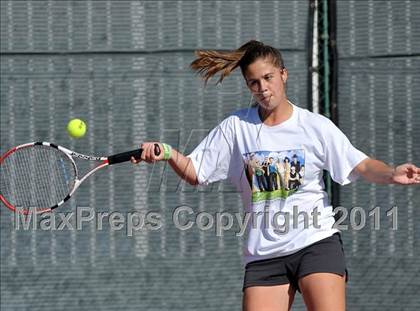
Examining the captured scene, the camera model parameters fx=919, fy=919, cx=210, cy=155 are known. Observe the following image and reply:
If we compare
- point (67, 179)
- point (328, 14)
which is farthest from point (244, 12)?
point (67, 179)

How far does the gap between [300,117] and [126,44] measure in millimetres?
1954

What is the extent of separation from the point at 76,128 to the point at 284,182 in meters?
1.68

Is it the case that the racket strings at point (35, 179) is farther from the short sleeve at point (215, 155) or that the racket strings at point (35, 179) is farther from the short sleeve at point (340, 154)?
the short sleeve at point (340, 154)

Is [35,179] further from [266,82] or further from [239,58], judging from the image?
[266,82]

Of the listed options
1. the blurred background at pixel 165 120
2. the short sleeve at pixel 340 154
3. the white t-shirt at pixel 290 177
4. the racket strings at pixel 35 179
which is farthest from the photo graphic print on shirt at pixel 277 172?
the racket strings at pixel 35 179

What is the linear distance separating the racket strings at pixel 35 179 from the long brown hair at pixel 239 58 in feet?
5.13

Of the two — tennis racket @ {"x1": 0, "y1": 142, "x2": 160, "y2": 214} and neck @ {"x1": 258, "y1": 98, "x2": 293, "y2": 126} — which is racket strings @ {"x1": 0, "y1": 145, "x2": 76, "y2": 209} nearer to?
tennis racket @ {"x1": 0, "y1": 142, "x2": 160, "y2": 214}

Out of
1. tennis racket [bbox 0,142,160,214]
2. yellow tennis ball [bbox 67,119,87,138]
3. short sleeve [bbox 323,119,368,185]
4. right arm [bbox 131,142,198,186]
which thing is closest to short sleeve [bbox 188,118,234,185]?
right arm [bbox 131,142,198,186]

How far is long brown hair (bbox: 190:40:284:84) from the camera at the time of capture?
3.96 m

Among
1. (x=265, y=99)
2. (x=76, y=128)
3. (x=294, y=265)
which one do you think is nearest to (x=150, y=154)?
(x=265, y=99)

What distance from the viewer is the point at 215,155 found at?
4102 millimetres

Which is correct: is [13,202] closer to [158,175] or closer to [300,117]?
A: [158,175]

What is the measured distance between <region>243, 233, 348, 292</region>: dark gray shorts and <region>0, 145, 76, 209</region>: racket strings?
1.89 meters

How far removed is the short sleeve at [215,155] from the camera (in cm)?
409
